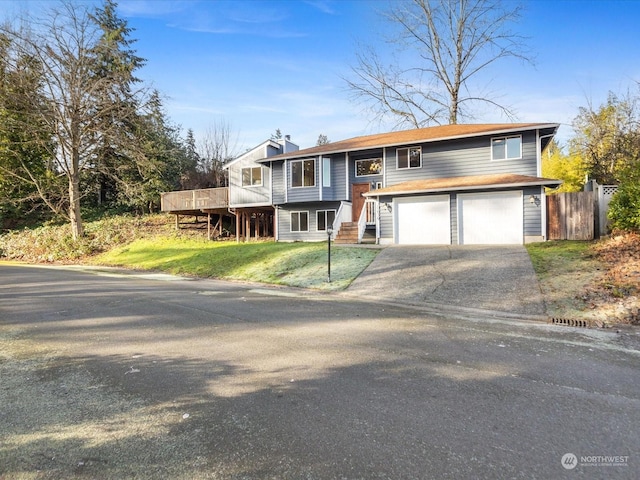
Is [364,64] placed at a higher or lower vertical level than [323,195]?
higher

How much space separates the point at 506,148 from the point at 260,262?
41.8 feet

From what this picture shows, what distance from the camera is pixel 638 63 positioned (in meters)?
19.1

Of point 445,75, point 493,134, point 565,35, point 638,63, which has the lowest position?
point 493,134

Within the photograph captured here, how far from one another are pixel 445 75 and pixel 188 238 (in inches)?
903

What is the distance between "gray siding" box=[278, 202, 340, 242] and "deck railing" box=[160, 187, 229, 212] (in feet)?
14.2

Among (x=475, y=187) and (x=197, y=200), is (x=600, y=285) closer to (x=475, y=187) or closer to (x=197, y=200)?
(x=475, y=187)

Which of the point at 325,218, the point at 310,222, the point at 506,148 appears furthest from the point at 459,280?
the point at 310,222

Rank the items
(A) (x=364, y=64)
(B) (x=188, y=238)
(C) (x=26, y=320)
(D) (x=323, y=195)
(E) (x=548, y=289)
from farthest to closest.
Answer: (A) (x=364, y=64) → (B) (x=188, y=238) → (D) (x=323, y=195) → (E) (x=548, y=289) → (C) (x=26, y=320)

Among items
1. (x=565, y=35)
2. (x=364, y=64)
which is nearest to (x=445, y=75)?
(x=364, y=64)

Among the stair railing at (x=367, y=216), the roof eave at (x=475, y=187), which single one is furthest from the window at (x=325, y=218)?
the roof eave at (x=475, y=187)

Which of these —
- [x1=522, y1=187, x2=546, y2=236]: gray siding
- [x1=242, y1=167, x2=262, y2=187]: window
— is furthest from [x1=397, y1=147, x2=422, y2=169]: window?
[x1=242, y1=167, x2=262, y2=187]: window

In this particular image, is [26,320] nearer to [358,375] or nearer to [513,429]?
[358,375]

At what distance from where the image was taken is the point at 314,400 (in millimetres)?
3420

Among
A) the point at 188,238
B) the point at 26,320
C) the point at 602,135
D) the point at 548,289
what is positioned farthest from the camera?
the point at 602,135
